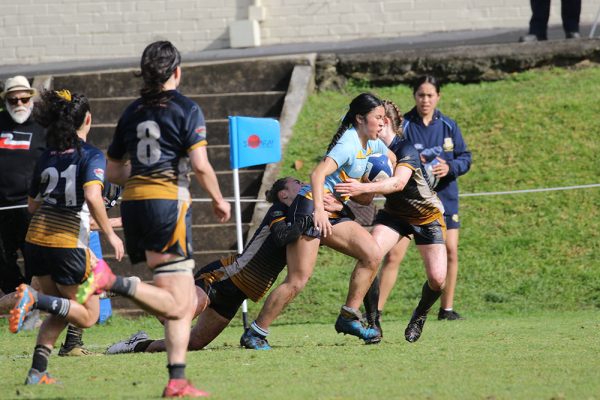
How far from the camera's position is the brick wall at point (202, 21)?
21.2m

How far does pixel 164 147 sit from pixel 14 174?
16.4ft

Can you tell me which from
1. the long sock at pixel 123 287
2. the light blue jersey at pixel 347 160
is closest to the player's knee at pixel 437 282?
the light blue jersey at pixel 347 160

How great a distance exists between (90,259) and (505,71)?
33.6 ft

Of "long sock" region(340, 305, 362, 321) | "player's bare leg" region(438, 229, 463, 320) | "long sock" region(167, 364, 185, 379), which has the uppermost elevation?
"long sock" region(167, 364, 185, 379)

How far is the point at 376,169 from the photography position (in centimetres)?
870

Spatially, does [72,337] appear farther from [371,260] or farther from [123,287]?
[123,287]

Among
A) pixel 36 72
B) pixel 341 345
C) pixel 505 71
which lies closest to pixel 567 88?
pixel 505 71

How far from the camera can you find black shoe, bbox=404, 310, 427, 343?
8758 millimetres

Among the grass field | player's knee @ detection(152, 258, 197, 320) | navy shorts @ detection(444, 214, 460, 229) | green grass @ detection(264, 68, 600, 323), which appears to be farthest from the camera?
green grass @ detection(264, 68, 600, 323)

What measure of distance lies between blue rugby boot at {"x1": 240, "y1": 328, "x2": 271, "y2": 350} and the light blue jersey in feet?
3.52

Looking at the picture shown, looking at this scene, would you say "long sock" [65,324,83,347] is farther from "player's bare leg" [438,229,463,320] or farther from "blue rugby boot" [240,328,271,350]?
"player's bare leg" [438,229,463,320]

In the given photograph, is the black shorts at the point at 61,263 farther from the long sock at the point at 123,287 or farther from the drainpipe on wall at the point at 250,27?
the drainpipe on wall at the point at 250,27

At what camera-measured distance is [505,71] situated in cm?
1619

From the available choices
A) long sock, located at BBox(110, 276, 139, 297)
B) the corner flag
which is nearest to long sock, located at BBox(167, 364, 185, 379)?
long sock, located at BBox(110, 276, 139, 297)
